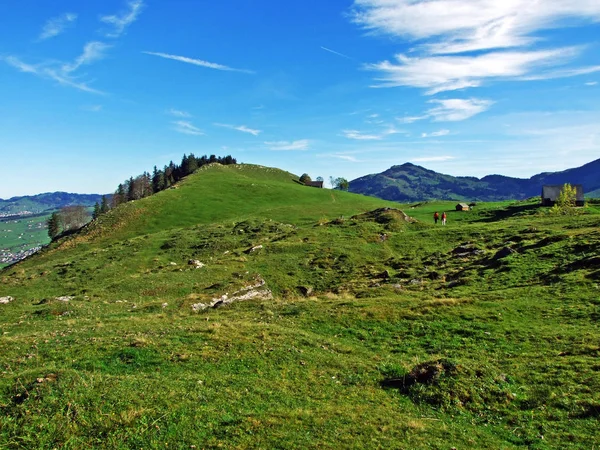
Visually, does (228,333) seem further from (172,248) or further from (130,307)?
(172,248)

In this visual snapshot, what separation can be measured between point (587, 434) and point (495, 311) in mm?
13759

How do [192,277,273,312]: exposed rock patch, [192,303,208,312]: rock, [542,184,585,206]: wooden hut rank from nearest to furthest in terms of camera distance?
1. [192,303,208,312]: rock
2. [192,277,273,312]: exposed rock patch
3. [542,184,585,206]: wooden hut

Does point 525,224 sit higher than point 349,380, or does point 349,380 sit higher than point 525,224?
point 525,224

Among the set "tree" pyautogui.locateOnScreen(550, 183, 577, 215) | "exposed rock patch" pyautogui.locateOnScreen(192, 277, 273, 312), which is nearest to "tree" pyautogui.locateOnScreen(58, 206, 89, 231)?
"exposed rock patch" pyautogui.locateOnScreen(192, 277, 273, 312)

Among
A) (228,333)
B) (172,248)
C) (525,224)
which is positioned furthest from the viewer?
(172,248)

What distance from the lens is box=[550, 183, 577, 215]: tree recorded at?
246ft

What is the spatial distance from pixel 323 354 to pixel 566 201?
80.7 m

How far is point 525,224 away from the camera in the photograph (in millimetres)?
59750

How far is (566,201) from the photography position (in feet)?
260

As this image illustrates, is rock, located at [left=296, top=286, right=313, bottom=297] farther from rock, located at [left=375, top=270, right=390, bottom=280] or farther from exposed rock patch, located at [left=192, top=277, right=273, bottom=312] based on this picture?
rock, located at [left=375, top=270, right=390, bottom=280]

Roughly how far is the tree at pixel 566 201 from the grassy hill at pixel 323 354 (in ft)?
100

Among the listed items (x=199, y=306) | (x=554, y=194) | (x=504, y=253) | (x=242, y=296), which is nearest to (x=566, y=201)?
(x=554, y=194)

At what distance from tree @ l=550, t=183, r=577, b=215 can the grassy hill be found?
30505 millimetres

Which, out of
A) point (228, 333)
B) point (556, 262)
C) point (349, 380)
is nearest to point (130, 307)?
point (228, 333)
